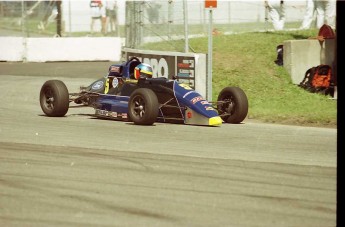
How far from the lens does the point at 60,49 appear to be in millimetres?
27484

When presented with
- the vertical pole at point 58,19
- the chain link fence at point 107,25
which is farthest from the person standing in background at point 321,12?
the vertical pole at point 58,19

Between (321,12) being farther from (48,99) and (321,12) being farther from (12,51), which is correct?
(48,99)

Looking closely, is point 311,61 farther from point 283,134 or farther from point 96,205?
point 96,205

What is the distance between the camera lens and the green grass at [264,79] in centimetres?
1487

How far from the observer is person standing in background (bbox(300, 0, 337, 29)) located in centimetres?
2280

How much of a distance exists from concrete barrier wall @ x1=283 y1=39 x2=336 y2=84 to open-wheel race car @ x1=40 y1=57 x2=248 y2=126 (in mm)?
5577

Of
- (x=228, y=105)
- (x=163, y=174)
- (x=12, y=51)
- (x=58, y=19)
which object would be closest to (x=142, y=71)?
(x=228, y=105)

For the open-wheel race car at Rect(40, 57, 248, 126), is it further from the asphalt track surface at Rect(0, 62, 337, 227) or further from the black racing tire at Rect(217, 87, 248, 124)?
the asphalt track surface at Rect(0, 62, 337, 227)

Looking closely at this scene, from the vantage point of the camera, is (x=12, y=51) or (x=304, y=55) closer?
(x=304, y=55)

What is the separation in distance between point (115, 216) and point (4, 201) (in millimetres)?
1183

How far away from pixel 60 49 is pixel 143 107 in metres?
14.8

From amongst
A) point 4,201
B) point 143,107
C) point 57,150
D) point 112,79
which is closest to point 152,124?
point 143,107

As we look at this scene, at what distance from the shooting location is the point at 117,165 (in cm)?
934

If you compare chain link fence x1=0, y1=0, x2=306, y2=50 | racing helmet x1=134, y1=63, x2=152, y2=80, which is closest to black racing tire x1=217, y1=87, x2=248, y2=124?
racing helmet x1=134, y1=63, x2=152, y2=80
